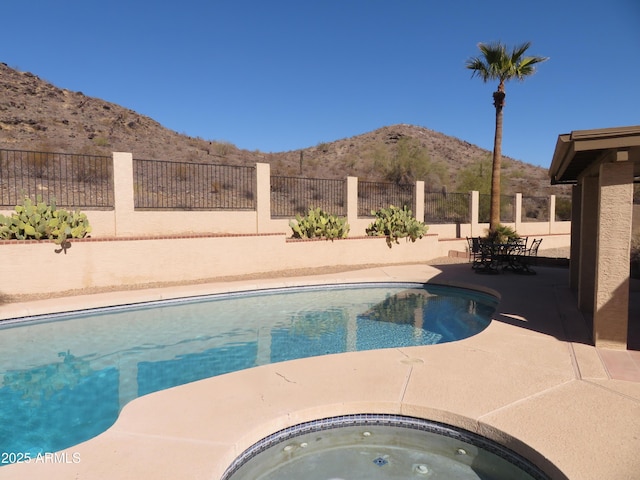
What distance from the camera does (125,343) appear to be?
7223 mm

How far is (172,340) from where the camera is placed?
739 cm

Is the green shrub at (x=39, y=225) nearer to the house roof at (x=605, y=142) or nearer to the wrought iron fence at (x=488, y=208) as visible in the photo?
the house roof at (x=605, y=142)

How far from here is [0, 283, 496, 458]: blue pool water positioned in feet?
16.1

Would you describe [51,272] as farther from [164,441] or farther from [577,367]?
[577,367]

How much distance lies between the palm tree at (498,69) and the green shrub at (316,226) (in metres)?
7.29

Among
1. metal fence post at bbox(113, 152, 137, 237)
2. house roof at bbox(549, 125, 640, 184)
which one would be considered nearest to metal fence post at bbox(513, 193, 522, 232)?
house roof at bbox(549, 125, 640, 184)

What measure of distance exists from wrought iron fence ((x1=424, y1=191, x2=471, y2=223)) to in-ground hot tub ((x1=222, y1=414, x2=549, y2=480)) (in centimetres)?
1782

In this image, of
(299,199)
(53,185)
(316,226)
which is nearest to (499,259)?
(316,226)

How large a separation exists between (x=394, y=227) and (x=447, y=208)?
6.83 meters

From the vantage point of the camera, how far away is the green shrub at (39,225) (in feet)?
32.7

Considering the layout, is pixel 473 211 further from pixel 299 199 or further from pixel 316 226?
pixel 316 226

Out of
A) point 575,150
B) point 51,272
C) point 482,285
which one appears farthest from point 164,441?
point 482,285

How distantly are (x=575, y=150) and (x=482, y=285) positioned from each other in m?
5.98

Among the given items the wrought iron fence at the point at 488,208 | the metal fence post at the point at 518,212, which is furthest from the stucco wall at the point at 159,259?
the metal fence post at the point at 518,212
